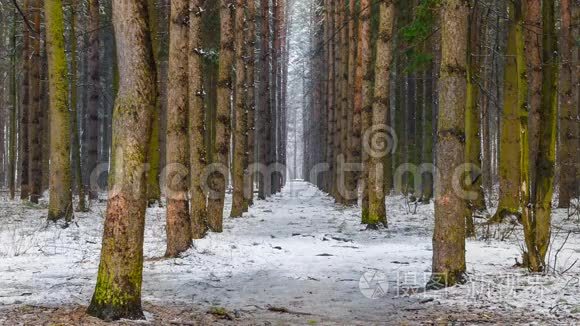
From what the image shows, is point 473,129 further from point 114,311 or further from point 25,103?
point 25,103

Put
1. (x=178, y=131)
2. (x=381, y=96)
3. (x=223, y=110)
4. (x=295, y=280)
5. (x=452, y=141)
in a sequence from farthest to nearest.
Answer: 1. (x=223, y=110)
2. (x=381, y=96)
3. (x=178, y=131)
4. (x=295, y=280)
5. (x=452, y=141)

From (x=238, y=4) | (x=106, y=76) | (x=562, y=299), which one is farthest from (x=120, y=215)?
(x=106, y=76)

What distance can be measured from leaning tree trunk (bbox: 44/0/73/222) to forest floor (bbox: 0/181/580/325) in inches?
21.1

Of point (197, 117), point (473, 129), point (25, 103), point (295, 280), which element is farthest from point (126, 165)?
point (25, 103)

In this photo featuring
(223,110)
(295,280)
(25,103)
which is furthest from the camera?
(25,103)

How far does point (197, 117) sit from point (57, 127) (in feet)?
11.7

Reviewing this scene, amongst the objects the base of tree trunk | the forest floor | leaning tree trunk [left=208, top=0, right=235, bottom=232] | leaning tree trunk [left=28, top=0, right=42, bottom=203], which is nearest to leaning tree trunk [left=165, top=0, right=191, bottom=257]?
the forest floor

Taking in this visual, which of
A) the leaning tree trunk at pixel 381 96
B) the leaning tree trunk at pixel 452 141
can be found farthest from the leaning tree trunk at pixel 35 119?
the leaning tree trunk at pixel 452 141

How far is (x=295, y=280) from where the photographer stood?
271 inches

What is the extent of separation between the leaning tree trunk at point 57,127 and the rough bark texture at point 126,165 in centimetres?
755

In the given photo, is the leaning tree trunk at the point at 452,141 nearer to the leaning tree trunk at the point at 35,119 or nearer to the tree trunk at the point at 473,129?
the tree trunk at the point at 473,129

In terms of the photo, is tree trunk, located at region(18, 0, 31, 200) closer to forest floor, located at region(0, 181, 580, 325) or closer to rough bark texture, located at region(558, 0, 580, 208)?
forest floor, located at region(0, 181, 580, 325)

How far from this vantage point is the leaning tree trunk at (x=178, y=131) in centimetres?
826

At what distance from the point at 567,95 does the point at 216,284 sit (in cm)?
1182
